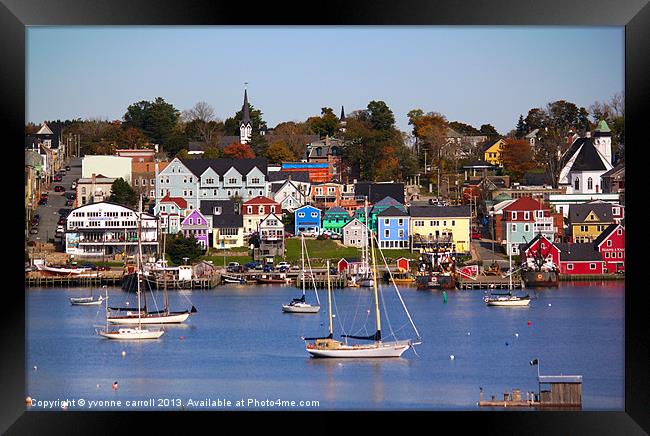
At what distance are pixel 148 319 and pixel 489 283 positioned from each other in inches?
252

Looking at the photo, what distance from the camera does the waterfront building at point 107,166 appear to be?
77.8 feet

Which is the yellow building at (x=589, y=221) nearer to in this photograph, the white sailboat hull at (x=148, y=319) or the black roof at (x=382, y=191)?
the black roof at (x=382, y=191)

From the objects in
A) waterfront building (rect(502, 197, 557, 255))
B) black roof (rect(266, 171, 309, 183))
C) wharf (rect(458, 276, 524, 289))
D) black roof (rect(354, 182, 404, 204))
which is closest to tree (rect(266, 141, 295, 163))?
black roof (rect(266, 171, 309, 183))

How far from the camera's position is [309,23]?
493cm

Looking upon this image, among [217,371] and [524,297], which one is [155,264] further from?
[217,371]

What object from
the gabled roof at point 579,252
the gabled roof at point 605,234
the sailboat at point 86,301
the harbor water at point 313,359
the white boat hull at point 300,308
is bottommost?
the harbor water at point 313,359

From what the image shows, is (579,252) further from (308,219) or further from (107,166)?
(107,166)

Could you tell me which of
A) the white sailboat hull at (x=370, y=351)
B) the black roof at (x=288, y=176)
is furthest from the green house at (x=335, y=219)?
the white sailboat hull at (x=370, y=351)

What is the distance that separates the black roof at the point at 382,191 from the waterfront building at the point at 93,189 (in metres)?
4.54

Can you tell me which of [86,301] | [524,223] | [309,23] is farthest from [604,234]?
[309,23]

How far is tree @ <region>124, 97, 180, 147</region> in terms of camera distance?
82.9 feet
